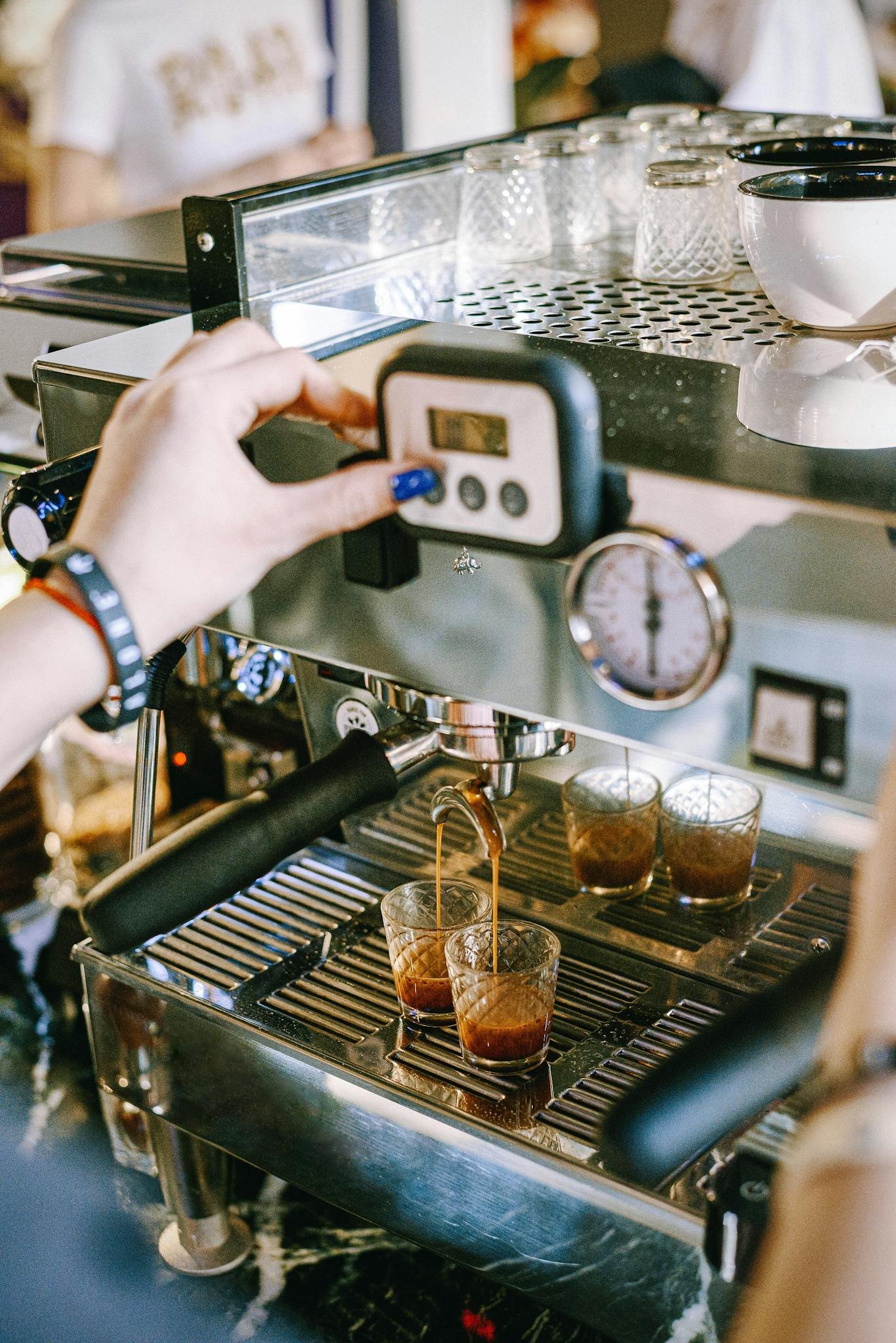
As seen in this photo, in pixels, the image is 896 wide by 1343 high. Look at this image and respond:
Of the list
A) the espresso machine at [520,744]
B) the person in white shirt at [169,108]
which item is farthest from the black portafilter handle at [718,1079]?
the person in white shirt at [169,108]

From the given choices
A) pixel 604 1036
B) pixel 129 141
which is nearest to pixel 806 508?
pixel 604 1036

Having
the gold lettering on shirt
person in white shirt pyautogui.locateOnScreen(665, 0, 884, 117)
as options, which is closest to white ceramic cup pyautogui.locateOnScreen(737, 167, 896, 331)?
person in white shirt pyautogui.locateOnScreen(665, 0, 884, 117)

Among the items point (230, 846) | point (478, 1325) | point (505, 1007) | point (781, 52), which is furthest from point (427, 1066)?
point (781, 52)

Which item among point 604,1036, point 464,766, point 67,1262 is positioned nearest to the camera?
point 604,1036

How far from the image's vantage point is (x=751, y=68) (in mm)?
2291

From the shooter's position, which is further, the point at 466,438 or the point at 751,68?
the point at 751,68

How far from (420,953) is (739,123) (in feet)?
2.57

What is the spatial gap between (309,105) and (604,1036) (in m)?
2.32

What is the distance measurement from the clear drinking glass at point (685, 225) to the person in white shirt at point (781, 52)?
1.45m

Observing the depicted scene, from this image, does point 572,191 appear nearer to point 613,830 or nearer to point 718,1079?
point 613,830

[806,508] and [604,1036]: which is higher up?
[806,508]

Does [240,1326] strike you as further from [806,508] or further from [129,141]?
[129,141]

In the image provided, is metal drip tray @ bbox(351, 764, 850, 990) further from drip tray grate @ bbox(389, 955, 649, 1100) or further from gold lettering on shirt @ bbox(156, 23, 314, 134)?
gold lettering on shirt @ bbox(156, 23, 314, 134)

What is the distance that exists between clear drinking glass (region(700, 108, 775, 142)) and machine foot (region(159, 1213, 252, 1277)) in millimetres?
988
